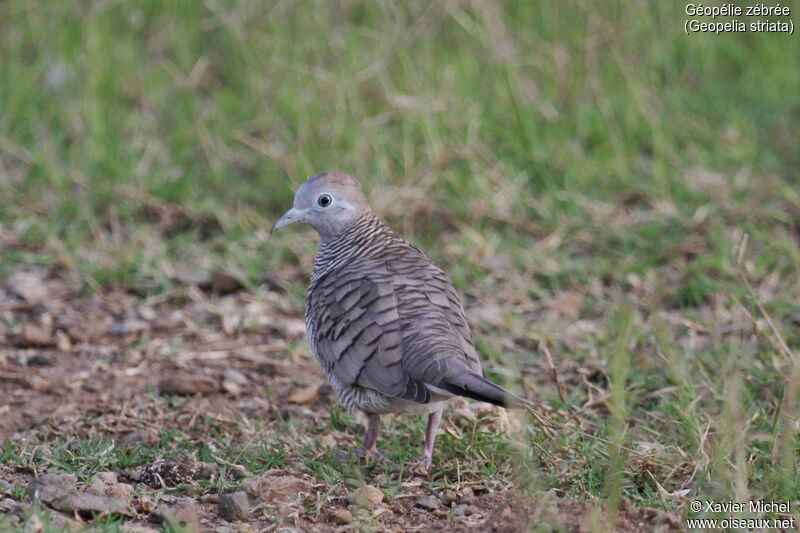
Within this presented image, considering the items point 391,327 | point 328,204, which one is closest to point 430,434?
point 391,327

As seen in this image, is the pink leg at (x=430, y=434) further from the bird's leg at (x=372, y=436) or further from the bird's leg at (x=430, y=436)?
the bird's leg at (x=372, y=436)

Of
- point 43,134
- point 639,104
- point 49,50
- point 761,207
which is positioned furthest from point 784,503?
point 49,50

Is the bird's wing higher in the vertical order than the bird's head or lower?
lower

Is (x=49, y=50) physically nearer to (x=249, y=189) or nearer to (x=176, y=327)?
(x=249, y=189)

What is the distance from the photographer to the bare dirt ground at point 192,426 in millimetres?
3527

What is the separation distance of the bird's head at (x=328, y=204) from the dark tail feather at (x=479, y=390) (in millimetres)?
1273

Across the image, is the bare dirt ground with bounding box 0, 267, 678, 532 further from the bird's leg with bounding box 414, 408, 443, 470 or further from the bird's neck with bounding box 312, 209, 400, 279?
the bird's neck with bounding box 312, 209, 400, 279

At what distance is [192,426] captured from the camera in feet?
14.9

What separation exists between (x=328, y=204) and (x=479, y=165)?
218cm

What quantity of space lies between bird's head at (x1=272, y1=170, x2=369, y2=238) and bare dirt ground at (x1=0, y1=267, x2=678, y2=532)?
30.1 inches

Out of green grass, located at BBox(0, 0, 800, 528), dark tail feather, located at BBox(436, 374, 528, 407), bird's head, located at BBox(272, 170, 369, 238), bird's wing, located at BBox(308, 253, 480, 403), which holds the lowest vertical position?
dark tail feather, located at BBox(436, 374, 528, 407)

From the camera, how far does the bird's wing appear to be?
379 cm

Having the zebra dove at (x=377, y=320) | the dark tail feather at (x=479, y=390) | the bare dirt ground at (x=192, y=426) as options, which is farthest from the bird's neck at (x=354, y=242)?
the dark tail feather at (x=479, y=390)

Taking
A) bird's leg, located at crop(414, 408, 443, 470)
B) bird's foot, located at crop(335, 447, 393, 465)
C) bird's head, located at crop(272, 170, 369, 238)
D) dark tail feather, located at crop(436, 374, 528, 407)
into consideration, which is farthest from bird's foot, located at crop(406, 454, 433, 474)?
bird's head, located at crop(272, 170, 369, 238)
